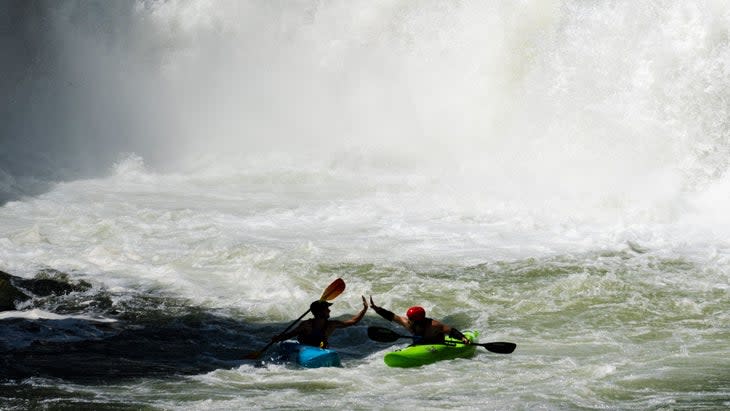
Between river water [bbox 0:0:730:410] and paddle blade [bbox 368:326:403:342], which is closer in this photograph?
river water [bbox 0:0:730:410]

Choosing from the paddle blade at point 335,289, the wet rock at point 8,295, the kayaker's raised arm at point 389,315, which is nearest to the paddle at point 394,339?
the kayaker's raised arm at point 389,315

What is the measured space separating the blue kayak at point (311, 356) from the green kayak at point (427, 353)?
16.7 inches

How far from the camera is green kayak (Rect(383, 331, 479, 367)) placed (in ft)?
26.6

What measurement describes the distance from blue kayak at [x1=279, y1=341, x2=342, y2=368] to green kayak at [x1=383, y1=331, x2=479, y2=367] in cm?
42

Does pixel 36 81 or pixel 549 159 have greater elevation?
pixel 36 81

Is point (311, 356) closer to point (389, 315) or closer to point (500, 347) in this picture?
point (389, 315)

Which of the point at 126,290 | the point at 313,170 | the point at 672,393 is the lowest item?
the point at 672,393

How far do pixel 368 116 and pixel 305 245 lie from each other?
37.8 ft

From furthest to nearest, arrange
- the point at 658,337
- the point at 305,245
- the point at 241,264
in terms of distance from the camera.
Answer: the point at 305,245 → the point at 241,264 → the point at 658,337

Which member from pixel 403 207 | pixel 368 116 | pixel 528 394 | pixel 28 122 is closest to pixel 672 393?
pixel 528 394

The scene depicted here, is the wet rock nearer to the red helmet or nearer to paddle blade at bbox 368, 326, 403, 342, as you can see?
paddle blade at bbox 368, 326, 403, 342

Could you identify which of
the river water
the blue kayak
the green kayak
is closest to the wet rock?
the river water

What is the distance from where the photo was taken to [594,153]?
1781 cm

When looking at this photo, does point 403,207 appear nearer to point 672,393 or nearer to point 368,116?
point 368,116
